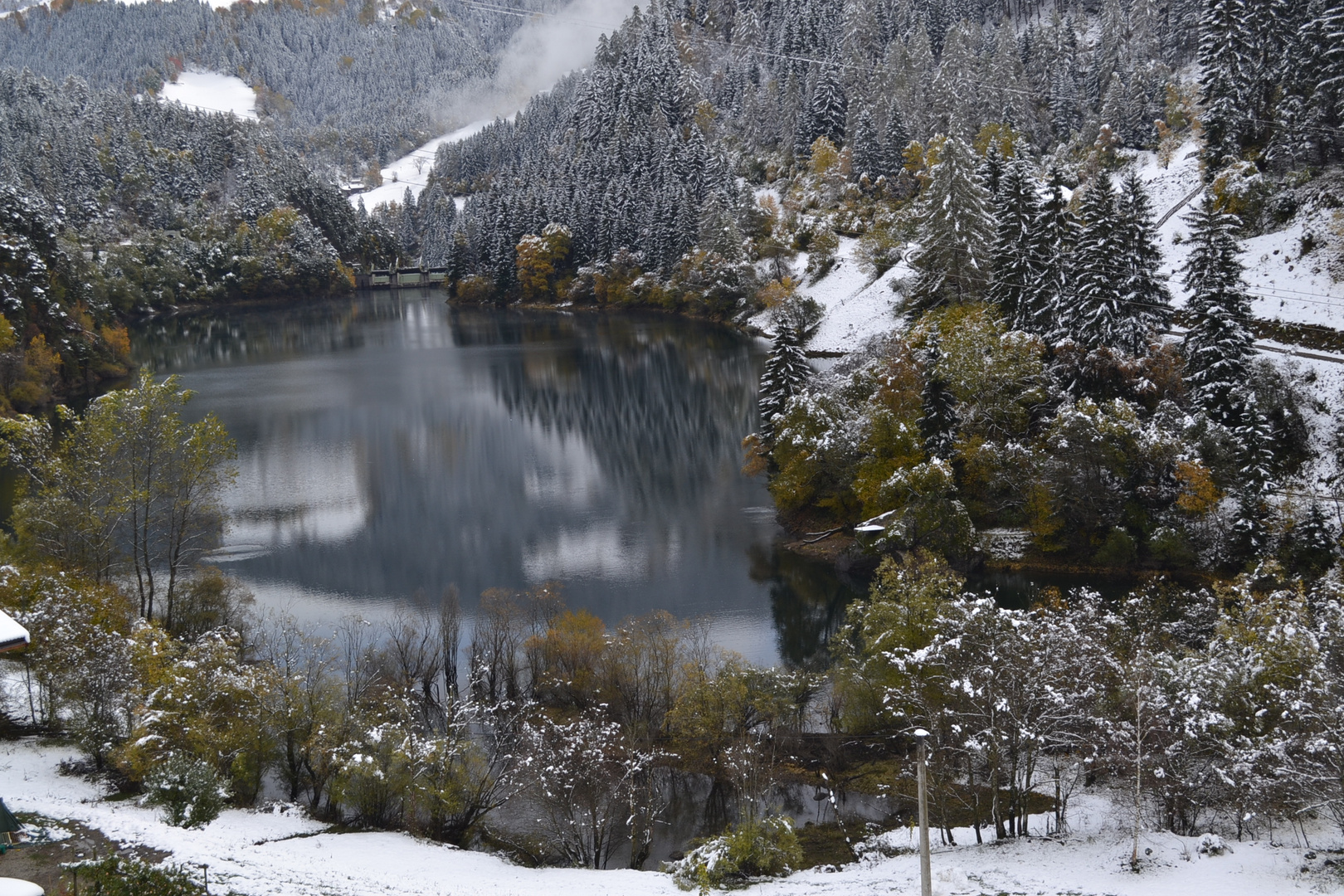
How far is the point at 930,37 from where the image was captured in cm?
13588

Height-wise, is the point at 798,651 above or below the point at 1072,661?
below

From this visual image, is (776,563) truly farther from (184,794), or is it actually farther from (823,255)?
(823,255)

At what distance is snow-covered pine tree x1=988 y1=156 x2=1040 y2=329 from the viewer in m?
53.2

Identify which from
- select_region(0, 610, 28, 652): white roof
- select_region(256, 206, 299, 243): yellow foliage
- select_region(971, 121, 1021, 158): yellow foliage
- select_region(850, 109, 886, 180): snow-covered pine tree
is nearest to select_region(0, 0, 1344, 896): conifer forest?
select_region(971, 121, 1021, 158): yellow foliage

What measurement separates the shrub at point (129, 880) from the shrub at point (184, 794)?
399cm

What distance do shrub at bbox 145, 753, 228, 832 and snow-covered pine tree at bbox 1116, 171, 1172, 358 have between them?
4183 centimetres

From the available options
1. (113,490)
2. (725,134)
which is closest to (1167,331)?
(113,490)

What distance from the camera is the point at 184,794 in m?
20.8

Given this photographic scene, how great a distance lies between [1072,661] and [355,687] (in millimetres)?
19363

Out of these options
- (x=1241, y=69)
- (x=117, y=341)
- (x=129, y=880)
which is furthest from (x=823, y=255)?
(x=129, y=880)

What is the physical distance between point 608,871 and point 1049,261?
140ft

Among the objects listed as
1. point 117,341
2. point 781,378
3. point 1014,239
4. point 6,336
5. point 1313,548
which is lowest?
point 1313,548

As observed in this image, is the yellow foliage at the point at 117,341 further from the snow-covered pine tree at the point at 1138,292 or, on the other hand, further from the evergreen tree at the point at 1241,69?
the evergreen tree at the point at 1241,69

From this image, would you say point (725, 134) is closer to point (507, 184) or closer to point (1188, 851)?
point (507, 184)
